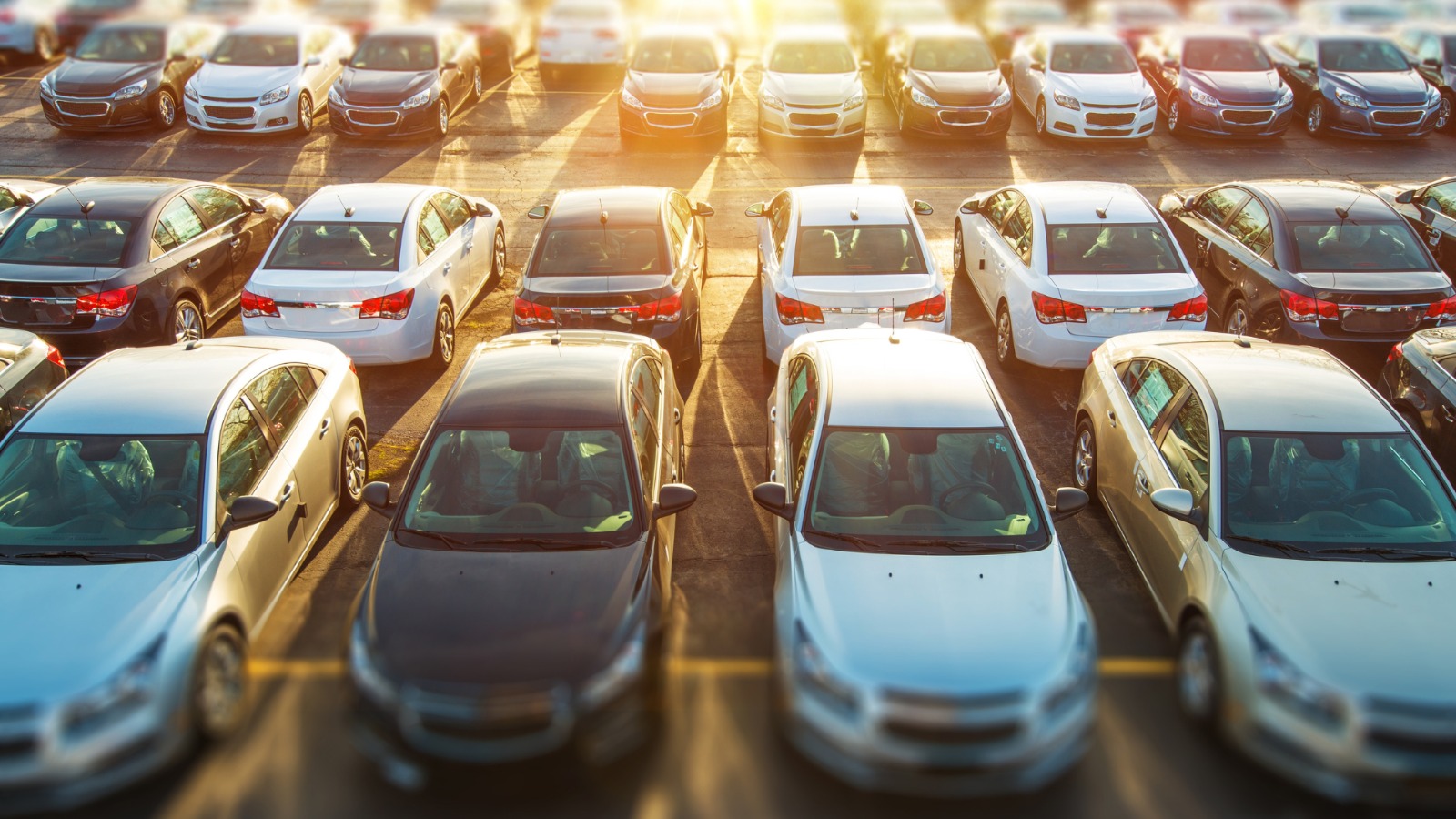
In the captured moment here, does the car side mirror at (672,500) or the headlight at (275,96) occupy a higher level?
the car side mirror at (672,500)

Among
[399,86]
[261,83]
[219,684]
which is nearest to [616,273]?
[219,684]

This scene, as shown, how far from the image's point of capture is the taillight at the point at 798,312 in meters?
9.70

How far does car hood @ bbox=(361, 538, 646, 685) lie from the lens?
5094 millimetres

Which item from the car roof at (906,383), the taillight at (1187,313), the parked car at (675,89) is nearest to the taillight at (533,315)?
the car roof at (906,383)

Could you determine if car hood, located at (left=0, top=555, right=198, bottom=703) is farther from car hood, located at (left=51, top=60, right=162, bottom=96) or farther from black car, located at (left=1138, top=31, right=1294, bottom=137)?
black car, located at (left=1138, top=31, right=1294, bottom=137)

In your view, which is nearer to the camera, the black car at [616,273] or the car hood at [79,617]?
the car hood at [79,617]

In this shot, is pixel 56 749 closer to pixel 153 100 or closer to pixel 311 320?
pixel 311 320

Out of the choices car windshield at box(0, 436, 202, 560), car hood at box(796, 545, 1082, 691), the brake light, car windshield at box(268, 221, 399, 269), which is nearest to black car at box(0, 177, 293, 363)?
the brake light

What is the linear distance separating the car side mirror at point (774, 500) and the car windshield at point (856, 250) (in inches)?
164

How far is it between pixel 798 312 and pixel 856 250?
3.28 ft

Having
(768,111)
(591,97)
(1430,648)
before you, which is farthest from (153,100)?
(1430,648)

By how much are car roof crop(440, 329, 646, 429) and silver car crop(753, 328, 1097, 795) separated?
125 centimetres

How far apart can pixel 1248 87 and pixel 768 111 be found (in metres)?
8.30

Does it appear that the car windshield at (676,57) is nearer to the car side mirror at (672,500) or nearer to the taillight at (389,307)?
the taillight at (389,307)
